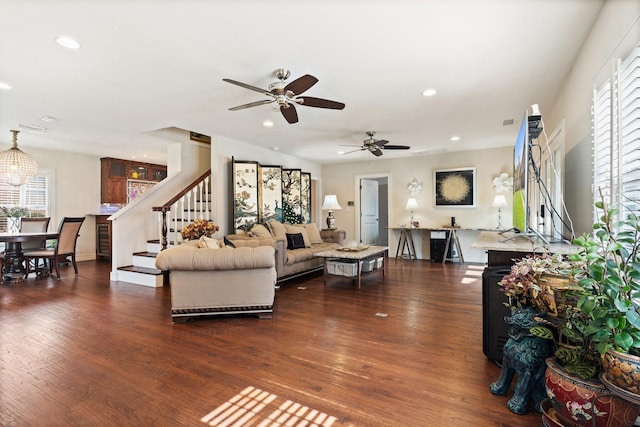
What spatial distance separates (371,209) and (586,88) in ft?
21.4

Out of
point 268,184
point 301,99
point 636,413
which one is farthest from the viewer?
point 268,184

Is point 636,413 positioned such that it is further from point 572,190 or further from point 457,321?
point 572,190

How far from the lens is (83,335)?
283 cm

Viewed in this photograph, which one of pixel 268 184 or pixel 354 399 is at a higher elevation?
pixel 268 184

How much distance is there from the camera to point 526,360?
1.71 metres

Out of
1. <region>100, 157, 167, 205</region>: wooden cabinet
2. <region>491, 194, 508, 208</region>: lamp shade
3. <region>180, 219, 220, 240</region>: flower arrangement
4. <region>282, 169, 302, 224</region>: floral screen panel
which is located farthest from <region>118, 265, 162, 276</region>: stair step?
<region>491, 194, 508, 208</region>: lamp shade

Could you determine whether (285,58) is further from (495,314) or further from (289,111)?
(495,314)

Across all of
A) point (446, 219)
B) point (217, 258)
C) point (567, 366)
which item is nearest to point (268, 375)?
point (217, 258)

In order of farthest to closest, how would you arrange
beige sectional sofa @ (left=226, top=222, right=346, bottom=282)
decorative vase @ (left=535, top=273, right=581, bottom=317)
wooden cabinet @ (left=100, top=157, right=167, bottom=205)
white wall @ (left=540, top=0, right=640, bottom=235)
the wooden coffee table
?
wooden cabinet @ (left=100, top=157, right=167, bottom=205)
beige sectional sofa @ (left=226, top=222, right=346, bottom=282)
the wooden coffee table
white wall @ (left=540, top=0, right=640, bottom=235)
decorative vase @ (left=535, top=273, right=581, bottom=317)

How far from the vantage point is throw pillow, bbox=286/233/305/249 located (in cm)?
552

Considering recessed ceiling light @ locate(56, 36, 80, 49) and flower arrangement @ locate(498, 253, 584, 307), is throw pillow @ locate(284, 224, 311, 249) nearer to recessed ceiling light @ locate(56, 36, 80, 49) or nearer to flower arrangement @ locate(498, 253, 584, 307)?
recessed ceiling light @ locate(56, 36, 80, 49)

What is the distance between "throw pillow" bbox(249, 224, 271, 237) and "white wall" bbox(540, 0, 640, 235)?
4.09m

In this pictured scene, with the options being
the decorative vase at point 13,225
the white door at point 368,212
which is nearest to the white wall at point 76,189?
the decorative vase at point 13,225

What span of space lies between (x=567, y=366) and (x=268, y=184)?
5.45 metres
